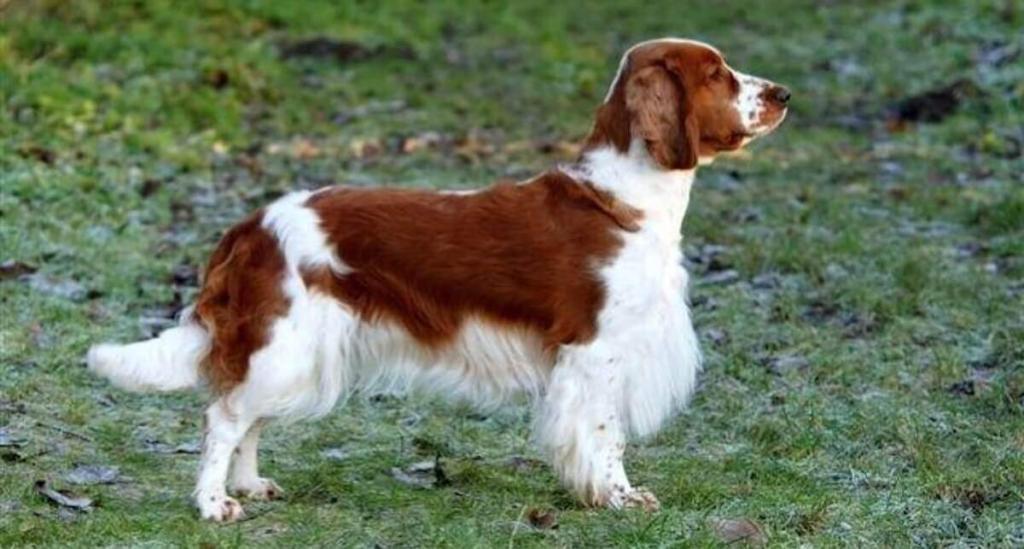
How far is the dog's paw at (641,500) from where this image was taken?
215 inches

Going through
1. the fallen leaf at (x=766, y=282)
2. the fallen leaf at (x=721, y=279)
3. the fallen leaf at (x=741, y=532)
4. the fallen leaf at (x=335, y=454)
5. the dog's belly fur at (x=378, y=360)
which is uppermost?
the dog's belly fur at (x=378, y=360)

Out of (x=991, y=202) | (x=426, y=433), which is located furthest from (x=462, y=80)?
(x=426, y=433)

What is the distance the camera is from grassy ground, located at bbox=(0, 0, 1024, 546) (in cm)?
544

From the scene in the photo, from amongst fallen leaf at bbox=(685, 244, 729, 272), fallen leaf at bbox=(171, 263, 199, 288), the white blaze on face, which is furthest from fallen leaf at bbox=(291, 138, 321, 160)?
the white blaze on face

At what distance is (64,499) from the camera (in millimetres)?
5434

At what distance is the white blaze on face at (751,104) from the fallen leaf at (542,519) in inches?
52.7

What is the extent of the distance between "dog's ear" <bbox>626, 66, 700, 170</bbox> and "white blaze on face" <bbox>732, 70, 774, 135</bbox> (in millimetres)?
201

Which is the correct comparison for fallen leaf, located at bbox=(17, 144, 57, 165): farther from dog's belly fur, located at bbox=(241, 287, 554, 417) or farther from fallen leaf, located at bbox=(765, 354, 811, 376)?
dog's belly fur, located at bbox=(241, 287, 554, 417)

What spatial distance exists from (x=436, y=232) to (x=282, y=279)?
0.48 meters

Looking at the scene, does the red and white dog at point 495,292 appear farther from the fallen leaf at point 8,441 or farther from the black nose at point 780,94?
the fallen leaf at point 8,441

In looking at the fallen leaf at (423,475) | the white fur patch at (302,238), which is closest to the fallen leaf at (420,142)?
the fallen leaf at (423,475)

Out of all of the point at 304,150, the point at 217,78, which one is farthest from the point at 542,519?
the point at 217,78

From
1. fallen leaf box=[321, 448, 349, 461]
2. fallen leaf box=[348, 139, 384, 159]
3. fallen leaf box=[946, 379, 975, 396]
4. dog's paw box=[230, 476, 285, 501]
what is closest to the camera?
dog's paw box=[230, 476, 285, 501]

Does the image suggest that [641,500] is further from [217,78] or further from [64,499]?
[217,78]
